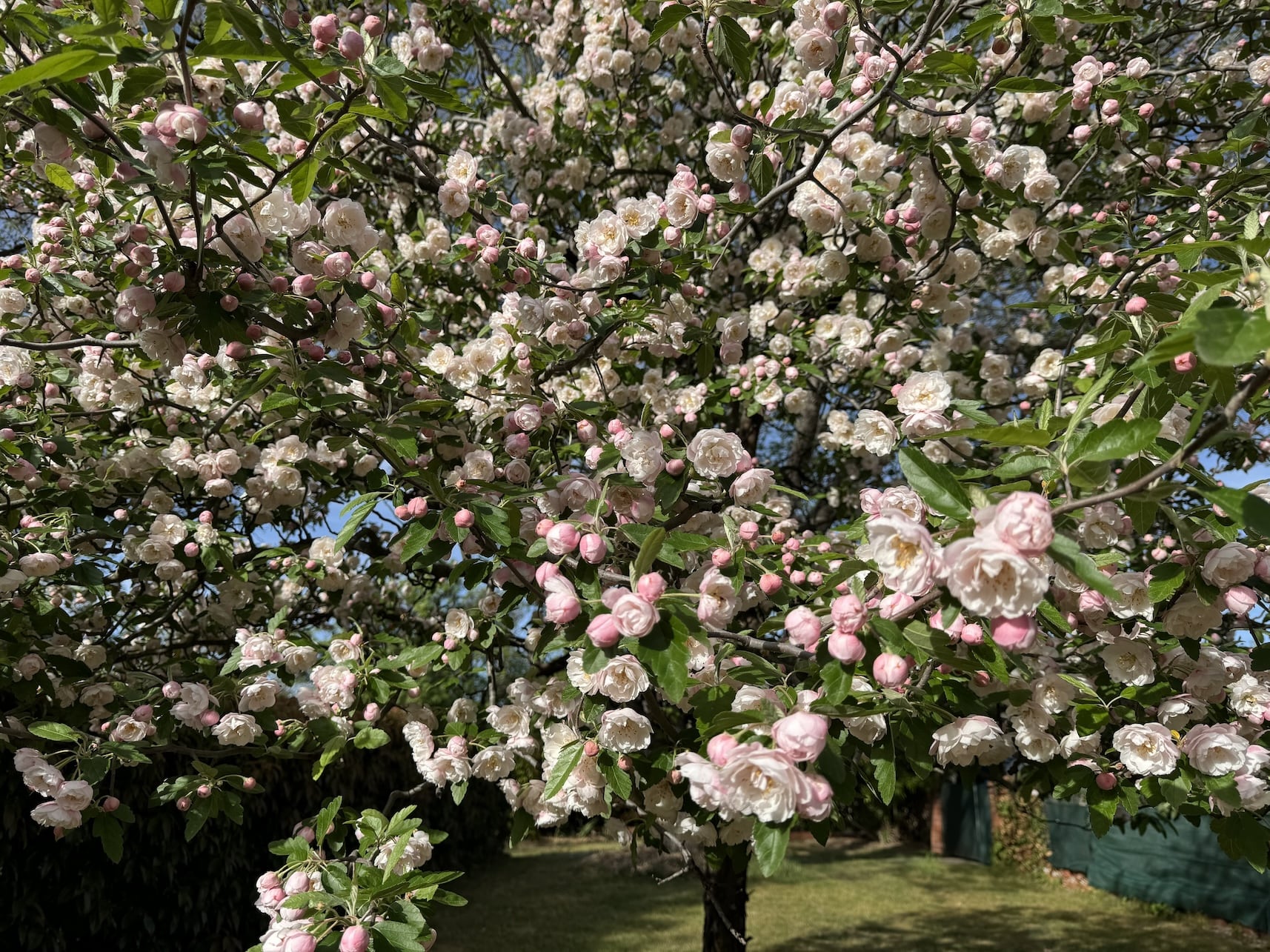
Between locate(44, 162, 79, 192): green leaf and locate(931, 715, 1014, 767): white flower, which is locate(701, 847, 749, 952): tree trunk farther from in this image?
locate(44, 162, 79, 192): green leaf

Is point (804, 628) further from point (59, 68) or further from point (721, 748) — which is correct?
point (59, 68)

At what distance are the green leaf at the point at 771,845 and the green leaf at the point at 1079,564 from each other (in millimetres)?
588

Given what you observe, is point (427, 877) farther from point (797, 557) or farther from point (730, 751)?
point (797, 557)

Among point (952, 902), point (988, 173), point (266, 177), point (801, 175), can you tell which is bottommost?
point (952, 902)

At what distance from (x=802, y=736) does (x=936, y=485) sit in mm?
449

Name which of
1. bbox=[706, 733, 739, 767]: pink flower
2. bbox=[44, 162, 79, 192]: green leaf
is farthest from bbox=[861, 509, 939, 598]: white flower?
bbox=[44, 162, 79, 192]: green leaf

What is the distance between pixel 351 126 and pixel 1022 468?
1.54m

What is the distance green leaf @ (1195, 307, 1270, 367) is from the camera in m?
0.83

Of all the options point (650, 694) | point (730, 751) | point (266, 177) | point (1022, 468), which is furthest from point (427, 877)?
point (266, 177)

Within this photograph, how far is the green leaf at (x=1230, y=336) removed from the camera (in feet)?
2.74

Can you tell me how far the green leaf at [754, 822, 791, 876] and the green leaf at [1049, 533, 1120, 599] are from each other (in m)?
0.59

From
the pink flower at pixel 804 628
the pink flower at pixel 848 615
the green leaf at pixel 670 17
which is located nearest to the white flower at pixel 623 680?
the pink flower at pixel 804 628

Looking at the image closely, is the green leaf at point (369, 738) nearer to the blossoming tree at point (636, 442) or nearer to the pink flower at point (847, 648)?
the blossoming tree at point (636, 442)

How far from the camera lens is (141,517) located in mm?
2980
